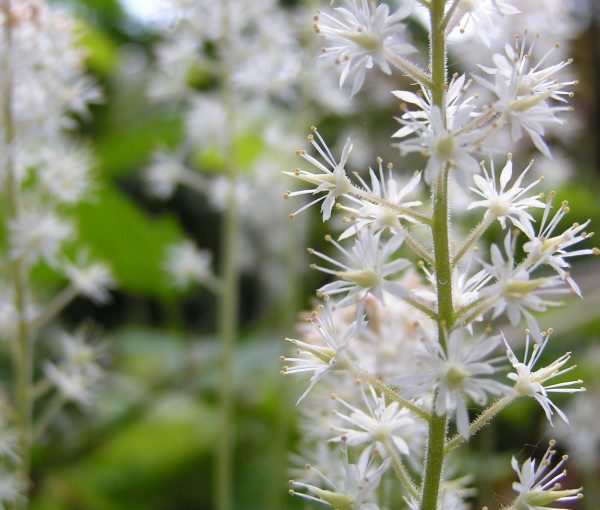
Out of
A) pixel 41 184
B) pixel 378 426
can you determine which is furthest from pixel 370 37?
pixel 41 184

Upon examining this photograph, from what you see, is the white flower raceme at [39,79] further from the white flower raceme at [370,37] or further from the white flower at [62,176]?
the white flower raceme at [370,37]

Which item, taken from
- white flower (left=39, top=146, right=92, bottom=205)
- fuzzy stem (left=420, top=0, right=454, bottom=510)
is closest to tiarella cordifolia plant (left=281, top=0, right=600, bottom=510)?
fuzzy stem (left=420, top=0, right=454, bottom=510)

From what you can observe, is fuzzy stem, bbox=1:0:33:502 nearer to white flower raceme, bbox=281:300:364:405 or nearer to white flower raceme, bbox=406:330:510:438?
white flower raceme, bbox=281:300:364:405

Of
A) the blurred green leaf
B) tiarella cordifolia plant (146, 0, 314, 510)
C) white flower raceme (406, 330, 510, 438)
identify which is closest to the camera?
white flower raceme (406, 330, 510, 438)

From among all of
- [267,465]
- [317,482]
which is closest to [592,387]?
[267,465]

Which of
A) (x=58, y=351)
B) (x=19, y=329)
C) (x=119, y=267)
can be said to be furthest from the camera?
(x=119, y=267)

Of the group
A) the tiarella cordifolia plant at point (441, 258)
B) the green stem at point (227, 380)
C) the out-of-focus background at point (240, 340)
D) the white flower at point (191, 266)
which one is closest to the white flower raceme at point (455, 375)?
the tiarella cordifolia plant at point (441, 258)

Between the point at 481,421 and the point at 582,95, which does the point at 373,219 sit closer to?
the point at 481,421
